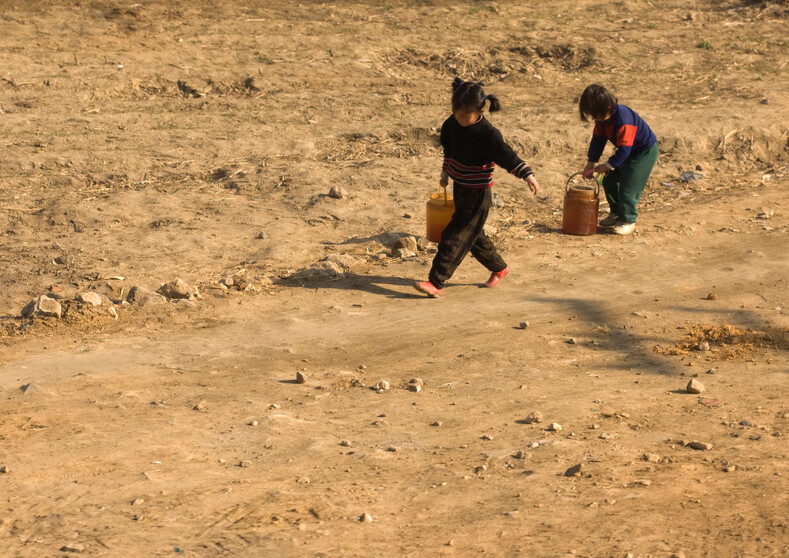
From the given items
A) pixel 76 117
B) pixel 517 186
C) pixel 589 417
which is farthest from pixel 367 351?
pixel 76 117

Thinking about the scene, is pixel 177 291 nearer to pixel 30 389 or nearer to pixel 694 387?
pixel 30 389

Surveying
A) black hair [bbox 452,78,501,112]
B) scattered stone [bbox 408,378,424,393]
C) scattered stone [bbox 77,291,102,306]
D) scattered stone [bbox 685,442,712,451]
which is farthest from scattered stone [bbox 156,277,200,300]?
scattered stone [bbox 685,442,712,451]

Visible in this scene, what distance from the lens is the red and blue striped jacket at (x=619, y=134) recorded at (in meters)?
8.00

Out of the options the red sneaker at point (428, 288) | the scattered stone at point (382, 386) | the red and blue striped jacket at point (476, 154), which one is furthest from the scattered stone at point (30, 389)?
the red and blue striped jacket at point (476, 154)

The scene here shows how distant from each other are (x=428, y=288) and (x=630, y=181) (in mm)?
2447

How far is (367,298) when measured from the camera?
7.11m

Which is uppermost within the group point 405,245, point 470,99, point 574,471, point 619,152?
point 470,99

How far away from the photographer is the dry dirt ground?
4094mm

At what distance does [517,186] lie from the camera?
9555mm

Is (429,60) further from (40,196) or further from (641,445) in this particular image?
(641,445)

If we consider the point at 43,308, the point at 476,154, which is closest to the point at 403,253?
the point at 476,154

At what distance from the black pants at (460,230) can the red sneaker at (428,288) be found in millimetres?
29

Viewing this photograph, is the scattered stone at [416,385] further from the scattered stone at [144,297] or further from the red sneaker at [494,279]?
the scattered stone at [144,297]

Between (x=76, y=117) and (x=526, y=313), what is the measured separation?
5981mm
